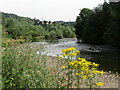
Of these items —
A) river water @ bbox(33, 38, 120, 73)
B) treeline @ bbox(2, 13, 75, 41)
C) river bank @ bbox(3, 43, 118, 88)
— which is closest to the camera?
river bank @ bbox(3, 43, 118, 88)

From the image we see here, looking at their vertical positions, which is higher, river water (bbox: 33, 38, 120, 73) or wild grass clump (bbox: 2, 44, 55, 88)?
wild grass clump (bbox: 2, 44, 55, 88)

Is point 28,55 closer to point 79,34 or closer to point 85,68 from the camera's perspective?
point 85,68

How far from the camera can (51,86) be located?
95.0 inches

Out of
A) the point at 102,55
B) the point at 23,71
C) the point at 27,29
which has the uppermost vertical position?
the point at 27,29

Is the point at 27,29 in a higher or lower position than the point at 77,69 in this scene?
higher

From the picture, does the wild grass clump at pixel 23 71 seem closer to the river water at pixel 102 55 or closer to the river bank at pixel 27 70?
the river bank at pixel 27 70

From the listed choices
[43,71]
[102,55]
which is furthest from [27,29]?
[43,71]

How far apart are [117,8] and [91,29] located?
7459 mm

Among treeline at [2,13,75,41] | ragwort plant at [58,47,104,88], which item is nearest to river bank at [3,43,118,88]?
ragwort plant at [58,47,104,88]

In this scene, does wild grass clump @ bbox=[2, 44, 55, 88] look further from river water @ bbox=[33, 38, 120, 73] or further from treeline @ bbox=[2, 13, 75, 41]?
treeline @ bbox=[2, 13, 75, 41]

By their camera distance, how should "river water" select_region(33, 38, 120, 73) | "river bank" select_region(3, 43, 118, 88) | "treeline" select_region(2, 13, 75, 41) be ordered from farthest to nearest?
1. "treeline" select_region(2, 13, 75, 41)
2. "river water" select_region(33, 38, 120, 73)
3. "river bank" select_region(3, 43, 118, 88)

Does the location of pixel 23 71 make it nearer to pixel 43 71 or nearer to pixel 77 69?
pixel 43 71

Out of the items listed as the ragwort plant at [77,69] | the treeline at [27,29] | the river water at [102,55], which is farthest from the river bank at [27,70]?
the treeline at [27,29]

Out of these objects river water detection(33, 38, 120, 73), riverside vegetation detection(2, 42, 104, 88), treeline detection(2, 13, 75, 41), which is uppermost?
treeline detection(2, 13, 75, 41)
